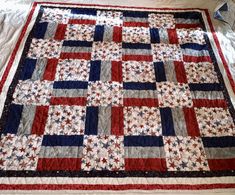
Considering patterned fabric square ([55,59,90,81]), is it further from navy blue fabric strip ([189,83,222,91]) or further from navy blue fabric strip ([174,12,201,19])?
navy blue fabric strip ([174,12,201,19])

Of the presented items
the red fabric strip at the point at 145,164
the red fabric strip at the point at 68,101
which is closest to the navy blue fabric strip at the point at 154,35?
the red fabric strip at the point at 68,101

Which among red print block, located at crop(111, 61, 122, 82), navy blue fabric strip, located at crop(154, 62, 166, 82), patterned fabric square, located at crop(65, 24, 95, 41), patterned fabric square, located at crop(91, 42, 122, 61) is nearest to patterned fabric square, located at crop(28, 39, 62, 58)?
patterned fabric square, located at crop(65, 24, 95, 41)

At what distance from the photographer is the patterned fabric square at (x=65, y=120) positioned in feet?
4.76

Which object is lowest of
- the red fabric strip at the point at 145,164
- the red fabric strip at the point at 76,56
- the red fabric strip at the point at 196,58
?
the red fabric strip at the point at 145,164

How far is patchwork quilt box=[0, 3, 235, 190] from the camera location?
4.31 ft

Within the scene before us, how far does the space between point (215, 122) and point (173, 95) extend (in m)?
0.27

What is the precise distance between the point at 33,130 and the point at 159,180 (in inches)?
25.2

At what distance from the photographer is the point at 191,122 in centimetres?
152

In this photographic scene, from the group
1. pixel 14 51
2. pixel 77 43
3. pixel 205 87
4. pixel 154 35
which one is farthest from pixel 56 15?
pixel 205 87

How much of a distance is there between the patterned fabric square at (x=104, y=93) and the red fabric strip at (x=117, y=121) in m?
0.04

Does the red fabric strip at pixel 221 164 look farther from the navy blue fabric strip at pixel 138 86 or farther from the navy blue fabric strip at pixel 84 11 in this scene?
the navy blue fabric strip at pixel 84 11

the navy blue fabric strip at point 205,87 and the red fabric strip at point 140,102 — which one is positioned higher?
the navy blue fabric strip at point 205,87

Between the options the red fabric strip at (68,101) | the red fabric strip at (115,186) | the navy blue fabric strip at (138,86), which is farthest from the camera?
the navy blue fabric strip at (138,86)

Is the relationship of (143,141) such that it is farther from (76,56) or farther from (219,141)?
(76,56)
